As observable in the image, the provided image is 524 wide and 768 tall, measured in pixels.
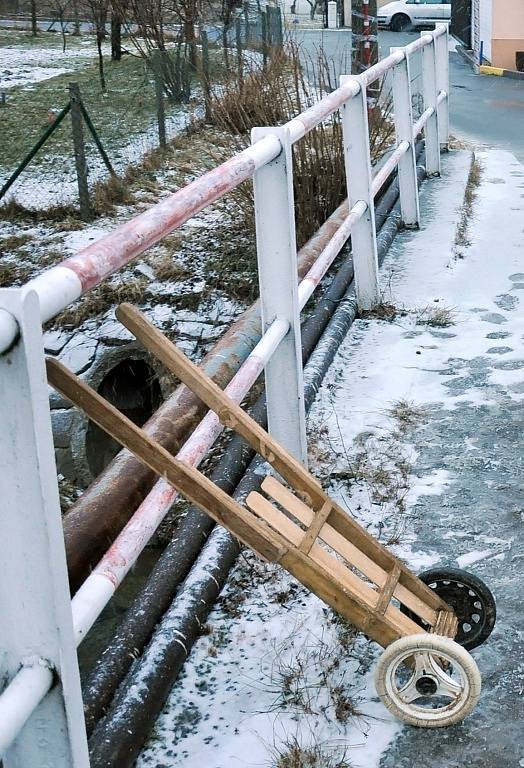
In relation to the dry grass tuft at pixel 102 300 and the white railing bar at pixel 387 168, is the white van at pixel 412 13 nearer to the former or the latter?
the dry grass tuft at pixel 102 300

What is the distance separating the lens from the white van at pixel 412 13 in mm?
35250

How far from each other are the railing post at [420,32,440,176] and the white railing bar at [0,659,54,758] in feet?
24.0

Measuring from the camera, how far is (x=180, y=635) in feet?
8.88

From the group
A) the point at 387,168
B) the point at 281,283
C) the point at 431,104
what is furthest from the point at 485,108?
the point at 281,283

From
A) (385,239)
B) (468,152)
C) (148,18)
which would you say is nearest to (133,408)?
(385,239)

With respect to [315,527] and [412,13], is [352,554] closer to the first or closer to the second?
[315,527]

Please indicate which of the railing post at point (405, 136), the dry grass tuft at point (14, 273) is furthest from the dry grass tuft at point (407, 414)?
the dry grass tuft at point (14, 273)

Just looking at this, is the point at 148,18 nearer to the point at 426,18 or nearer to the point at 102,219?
the point at 102,219

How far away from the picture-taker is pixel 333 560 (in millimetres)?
2654

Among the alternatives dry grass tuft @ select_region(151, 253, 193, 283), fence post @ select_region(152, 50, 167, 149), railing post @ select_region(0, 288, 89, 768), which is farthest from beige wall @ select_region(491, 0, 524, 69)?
railing post @ select_region(0, 288, 89, 768)

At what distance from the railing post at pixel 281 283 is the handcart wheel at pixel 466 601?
1.00 metres

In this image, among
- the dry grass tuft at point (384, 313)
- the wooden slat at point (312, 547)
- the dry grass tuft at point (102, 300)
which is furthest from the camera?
the dry grass tuft at point (102, 300)

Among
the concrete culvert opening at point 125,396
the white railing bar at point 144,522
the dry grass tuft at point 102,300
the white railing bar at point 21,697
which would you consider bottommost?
the concrete culvert opening at point 125,396

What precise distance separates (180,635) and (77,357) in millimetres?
5615
